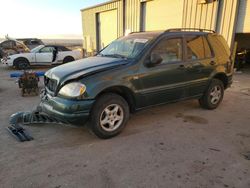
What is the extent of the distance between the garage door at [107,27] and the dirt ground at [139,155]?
1223 centimetres

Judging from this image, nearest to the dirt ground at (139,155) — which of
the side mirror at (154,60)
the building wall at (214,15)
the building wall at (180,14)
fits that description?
the side mirror at (154,60)

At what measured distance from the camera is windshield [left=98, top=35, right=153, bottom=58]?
3.97m

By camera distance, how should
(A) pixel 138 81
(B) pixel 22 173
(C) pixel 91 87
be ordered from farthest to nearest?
(A) pixel 138 81 → (C) pixel 91 87 → (B) pixel 22 173

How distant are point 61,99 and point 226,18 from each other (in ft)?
28.6

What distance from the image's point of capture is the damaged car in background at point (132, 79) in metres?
3.30

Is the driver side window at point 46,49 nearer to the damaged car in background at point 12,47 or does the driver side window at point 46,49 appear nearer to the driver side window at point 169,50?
the damaged car in background at point 12,47

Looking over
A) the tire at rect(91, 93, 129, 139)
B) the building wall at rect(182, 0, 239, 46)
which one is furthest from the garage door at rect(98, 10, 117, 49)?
the tire at rect(91, 93, 129, 139)

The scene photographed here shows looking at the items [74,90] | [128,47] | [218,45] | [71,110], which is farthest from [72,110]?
[218,45]

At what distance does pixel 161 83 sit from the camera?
4055mm

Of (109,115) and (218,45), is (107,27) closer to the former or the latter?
(218,45)

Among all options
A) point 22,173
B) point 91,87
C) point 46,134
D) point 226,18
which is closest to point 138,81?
point 91,87

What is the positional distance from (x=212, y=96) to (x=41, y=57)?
33.2ft

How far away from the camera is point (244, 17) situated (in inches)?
347

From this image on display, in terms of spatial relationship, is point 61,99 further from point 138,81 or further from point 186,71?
point 186,71
